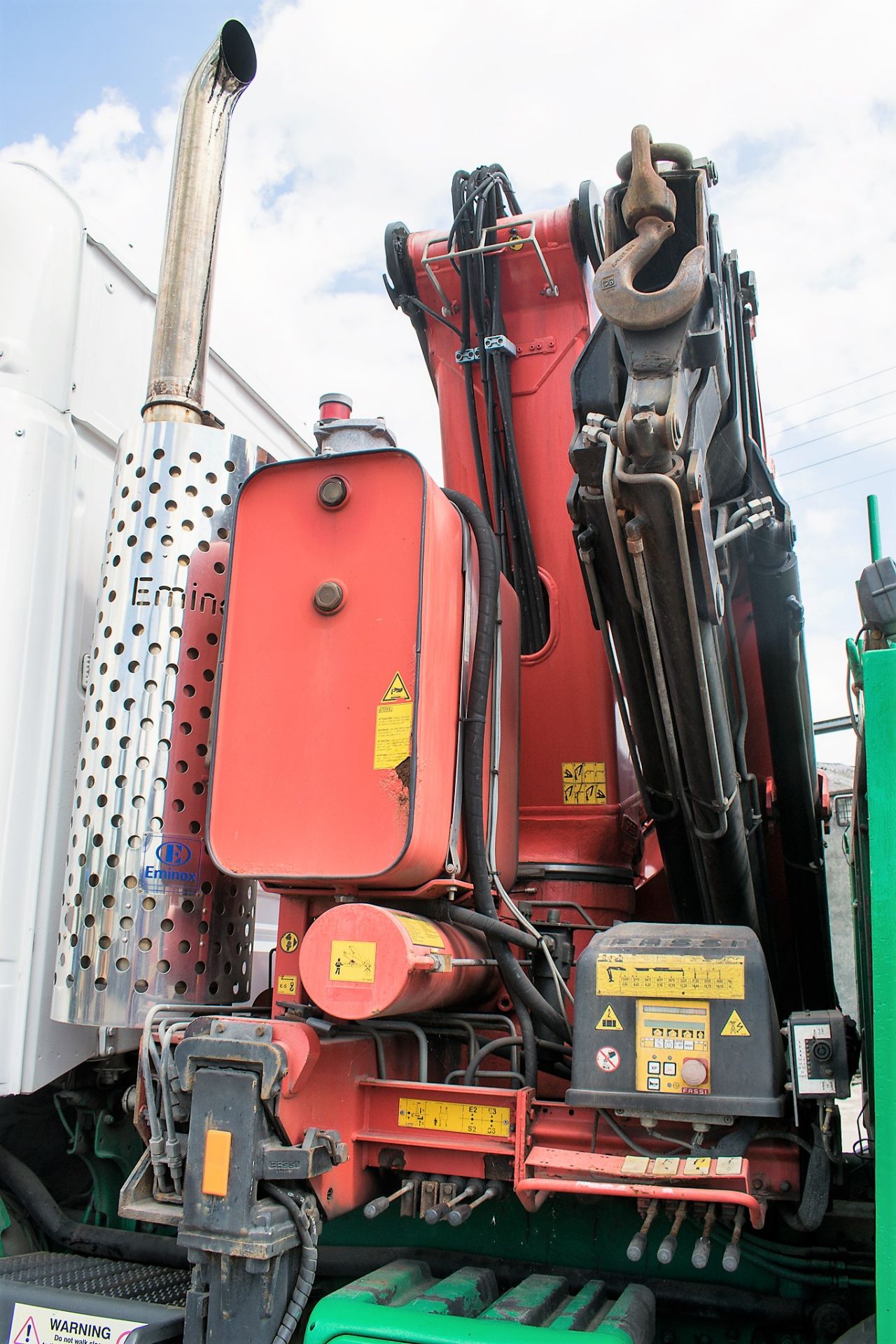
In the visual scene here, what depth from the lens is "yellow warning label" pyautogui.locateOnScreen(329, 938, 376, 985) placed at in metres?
2.01

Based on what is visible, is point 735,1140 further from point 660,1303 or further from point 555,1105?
point 660,1303

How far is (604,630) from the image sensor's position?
8.13ft

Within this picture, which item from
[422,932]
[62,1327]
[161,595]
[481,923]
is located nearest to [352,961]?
[422,932]

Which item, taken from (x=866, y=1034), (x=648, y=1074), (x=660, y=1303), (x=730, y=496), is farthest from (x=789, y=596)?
(x=660, y=1303)

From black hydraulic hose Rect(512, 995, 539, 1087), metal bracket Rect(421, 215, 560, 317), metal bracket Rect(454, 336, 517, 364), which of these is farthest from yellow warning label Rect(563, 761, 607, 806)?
metal bracket Rect(421, 215, 560, 317)

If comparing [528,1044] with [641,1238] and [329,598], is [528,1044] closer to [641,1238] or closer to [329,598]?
[641,1238]

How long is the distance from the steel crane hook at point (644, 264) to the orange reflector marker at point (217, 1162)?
5.50ft

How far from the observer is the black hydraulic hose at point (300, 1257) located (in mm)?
1863

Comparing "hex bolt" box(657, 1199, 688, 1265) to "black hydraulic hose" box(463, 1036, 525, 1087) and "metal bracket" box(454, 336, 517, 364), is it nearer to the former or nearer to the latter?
"black hydraulic hose" box(463, 1036, 525, 1087)

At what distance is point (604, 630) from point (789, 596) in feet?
1.80

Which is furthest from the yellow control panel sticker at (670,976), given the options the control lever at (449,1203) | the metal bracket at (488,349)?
the metal bracket at (488,349)

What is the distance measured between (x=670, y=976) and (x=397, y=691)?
2.54 ft

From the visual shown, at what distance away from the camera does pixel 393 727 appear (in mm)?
2178

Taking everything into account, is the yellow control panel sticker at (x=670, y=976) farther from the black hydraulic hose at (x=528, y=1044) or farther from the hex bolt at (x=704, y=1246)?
the hex bolt at (x=704, y=1246)
